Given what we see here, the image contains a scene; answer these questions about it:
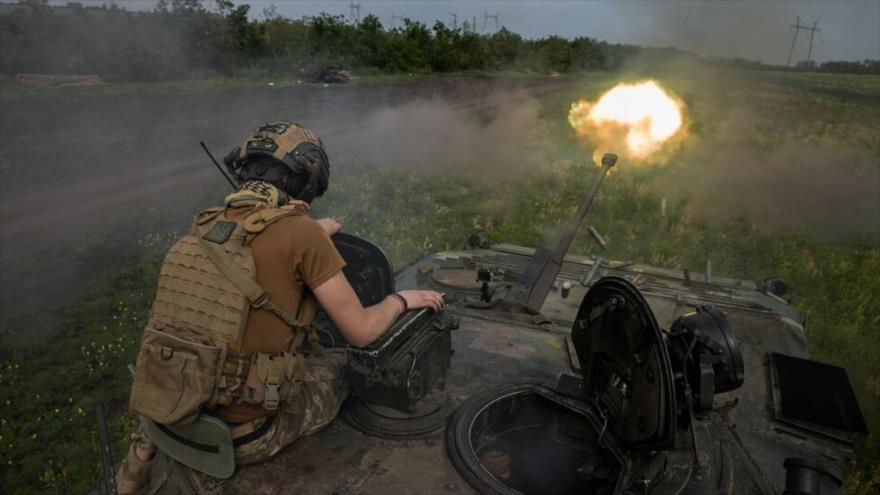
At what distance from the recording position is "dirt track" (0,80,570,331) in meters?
10.2

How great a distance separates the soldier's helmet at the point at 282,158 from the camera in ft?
10.9

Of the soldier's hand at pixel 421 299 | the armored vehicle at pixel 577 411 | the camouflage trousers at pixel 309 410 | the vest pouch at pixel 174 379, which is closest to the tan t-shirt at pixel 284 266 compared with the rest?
the vest pouch at pixel 174 379

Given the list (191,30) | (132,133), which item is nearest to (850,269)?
(132,133)

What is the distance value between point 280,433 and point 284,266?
0.88m

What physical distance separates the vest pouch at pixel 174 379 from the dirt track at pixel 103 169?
6.60m

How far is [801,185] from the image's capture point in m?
17.5

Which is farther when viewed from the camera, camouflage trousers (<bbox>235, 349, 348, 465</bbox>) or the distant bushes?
the distant bushes

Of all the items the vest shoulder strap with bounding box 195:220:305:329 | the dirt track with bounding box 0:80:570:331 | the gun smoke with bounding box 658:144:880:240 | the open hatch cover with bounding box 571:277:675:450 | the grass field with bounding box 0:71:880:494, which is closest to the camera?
the open hatch cover with bounding box 571:277:675:450

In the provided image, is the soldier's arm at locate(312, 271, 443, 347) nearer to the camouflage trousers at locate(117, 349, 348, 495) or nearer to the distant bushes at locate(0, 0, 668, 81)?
the camouflage trousers at locate(117, 349, 348, 495)

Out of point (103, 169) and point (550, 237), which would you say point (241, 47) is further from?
point (550, 237)

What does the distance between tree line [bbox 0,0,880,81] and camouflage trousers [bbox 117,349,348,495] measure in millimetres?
21039

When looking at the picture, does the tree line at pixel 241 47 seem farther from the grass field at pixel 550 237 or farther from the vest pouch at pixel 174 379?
the vest pouch at pixel 174 379

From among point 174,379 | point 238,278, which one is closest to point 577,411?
point 238,278

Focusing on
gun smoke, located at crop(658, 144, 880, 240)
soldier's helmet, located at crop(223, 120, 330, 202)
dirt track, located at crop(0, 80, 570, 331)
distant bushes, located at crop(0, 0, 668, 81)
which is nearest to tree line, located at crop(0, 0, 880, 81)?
distant bushes, located at crop(0, 0, 668, 81)
